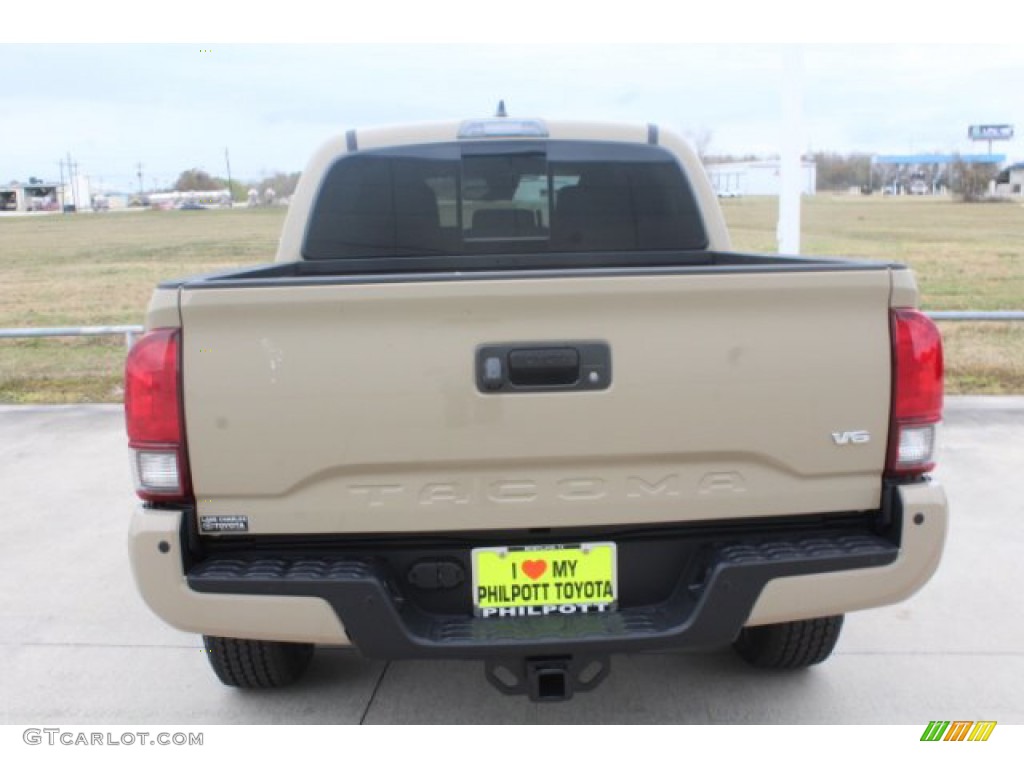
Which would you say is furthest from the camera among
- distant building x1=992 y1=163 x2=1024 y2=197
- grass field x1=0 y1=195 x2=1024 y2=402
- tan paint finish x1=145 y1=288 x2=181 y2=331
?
distant building x1=992 y1=163 x2=1024 y2=197

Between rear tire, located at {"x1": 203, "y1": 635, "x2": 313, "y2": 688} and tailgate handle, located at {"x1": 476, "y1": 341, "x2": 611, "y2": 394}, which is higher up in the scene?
tailgate handle, located at {"x1": 476, "y1": 341, "x2": 611, "y2": 394}

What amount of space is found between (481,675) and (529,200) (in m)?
2.08

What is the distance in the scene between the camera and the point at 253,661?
334 centimetres

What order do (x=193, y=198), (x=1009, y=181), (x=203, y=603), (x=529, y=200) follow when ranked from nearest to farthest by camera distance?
(x=203, y=603) < (x=529, y=200) < (x=193, y=198) < (x=1009, y=181)

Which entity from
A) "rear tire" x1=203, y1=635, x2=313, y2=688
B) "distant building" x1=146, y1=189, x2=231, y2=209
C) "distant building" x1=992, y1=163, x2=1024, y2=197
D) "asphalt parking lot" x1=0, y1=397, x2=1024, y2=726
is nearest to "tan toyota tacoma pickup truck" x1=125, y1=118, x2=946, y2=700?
"rear tire" x1=203, y1=635, x2=313, y2=688

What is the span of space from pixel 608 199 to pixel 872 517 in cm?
206

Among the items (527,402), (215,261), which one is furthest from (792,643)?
(215,261)

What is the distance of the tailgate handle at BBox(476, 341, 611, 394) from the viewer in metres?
2.53

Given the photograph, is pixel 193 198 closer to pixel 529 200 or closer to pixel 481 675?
pixel 529 200

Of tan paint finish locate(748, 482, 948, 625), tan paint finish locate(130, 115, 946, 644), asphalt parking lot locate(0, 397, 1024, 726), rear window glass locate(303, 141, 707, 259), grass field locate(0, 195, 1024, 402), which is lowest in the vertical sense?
grass field locate(0, 195, 1024, 402)

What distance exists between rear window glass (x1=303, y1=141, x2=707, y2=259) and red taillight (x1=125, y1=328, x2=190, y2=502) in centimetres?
176

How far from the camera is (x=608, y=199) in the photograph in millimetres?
4324

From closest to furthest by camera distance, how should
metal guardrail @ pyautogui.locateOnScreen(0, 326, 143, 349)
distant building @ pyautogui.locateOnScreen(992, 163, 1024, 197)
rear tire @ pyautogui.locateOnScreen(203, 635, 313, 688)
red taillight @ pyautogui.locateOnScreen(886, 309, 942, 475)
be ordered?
1. red taillight @ pyautogui.locateOnScreen(886, 309, 942, 475)
2. rear tire @ pyautogui.locateOnScreen(203, 635, 313, 688)
3. metal guardrail @ pyautogui.locateOnScreen(0, 326, 143, 349)
4. distant building @ pyautogui.locateOnScreen(992, 163, 1024, 197)

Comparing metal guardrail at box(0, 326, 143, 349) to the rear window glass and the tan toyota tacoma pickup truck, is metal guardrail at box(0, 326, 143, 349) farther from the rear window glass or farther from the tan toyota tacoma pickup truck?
the tan toyota tacoma pickup truck
